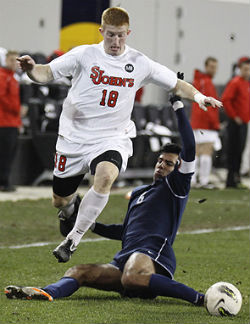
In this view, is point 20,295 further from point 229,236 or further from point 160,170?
point 229,236

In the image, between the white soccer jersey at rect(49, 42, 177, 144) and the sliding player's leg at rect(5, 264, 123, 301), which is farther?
the white soccer jersey at rect(49, 42, 177, 144)

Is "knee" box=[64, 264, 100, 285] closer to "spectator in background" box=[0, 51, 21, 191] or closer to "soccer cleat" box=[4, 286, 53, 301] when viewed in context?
"soccer cleat" box=[4, 286, 53, 301]

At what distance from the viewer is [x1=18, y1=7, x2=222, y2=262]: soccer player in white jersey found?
689cm

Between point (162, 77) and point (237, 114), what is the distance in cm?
842

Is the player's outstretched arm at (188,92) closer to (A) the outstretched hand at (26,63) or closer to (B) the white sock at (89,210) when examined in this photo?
(B) the white sock at (89,210)

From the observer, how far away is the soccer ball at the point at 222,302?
20.6 feet

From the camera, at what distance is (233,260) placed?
8.78 metres

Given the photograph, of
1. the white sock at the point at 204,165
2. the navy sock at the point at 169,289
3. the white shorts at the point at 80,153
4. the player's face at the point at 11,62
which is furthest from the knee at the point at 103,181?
the white sock at the point at 204,165

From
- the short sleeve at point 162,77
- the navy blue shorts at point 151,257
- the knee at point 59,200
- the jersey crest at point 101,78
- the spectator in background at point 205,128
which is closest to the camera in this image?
the navy blue shorts at point 151,257

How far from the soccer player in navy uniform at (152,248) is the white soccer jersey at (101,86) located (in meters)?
0.47

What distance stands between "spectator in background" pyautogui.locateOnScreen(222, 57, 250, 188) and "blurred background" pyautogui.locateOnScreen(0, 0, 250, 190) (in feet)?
1.10

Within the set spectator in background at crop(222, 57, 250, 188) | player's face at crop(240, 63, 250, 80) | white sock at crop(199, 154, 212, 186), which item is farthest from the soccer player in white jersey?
spectator in background at crop(222, 57, 250, 188)

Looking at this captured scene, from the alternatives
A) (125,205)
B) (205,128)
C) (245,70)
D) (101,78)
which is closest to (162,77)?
(101,78)

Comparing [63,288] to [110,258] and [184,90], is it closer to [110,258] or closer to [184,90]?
[184,90]
